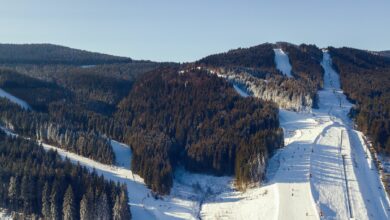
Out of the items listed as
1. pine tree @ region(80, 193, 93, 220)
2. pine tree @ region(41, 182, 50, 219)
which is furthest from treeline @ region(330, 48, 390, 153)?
pine tree @ region(41, 182, 50, 219)

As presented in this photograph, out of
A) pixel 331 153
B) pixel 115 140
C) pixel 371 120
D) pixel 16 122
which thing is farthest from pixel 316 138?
pixel 16 122

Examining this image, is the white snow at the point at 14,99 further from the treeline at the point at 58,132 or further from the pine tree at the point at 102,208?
the pine tree at the point at 102,208

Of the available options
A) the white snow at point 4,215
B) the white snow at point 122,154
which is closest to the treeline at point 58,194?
the white snow at point 4,215

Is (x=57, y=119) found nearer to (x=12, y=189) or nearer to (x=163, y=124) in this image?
(x=163, y=124)

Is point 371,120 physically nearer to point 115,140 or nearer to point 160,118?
point 160,118

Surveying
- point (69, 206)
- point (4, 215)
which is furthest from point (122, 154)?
point (69, 206)

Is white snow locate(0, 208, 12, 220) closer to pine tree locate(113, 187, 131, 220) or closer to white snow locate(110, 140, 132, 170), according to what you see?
pine tree locate(113, 187, 131, 220)

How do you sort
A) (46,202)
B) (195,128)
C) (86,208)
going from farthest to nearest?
(195,128)
(46,202)
(86,208)
